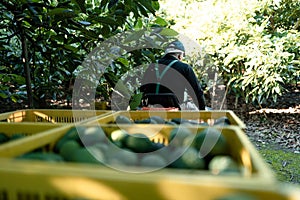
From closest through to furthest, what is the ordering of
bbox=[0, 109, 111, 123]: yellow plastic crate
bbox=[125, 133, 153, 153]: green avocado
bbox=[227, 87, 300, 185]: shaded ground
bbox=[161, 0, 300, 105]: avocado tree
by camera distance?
bbox=[125, 133, 153, 153]: green avocado < bbox=[0, 109, 111, 123]: yellow plastic crate < bbox=[227, 87, 300, 185]: shaded ground < bbox=[161, 0, 300, 105]: avocado tree

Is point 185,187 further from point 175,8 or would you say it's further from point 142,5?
point 175,8

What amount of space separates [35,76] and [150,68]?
3.28 ft

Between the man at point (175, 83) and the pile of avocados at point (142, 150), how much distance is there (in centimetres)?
164

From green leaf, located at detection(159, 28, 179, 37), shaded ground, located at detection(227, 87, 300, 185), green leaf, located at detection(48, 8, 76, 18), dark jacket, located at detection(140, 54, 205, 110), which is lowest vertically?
shaded ground, located at detection(227, 87, 300, 185)

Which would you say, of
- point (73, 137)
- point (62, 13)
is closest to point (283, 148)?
point (62, 13)

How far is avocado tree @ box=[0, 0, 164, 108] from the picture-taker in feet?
5.94

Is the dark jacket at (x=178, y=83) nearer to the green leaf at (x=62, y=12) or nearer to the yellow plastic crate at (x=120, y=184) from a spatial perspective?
the green leaf at (x=62, y=12)

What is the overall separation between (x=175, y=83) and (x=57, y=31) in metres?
1.12

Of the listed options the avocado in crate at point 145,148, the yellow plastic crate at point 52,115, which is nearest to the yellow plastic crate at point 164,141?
the avocado in crate at point 145,148

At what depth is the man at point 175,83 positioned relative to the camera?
2.71 metres

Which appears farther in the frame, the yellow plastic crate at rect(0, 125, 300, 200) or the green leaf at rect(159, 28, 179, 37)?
the green leaf at rect(159, 28, 179, 37)

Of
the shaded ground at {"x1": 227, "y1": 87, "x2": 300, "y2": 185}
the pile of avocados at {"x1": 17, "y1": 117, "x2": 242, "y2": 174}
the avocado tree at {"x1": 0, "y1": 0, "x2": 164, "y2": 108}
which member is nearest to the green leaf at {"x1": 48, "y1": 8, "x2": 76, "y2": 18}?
the avocado tree at {"x1": 0, "y1": 0, "x2": 164, "y2": 108}

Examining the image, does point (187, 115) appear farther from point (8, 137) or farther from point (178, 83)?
point (178, 83)

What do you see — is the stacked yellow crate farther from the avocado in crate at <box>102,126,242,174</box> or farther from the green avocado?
the green avocado
